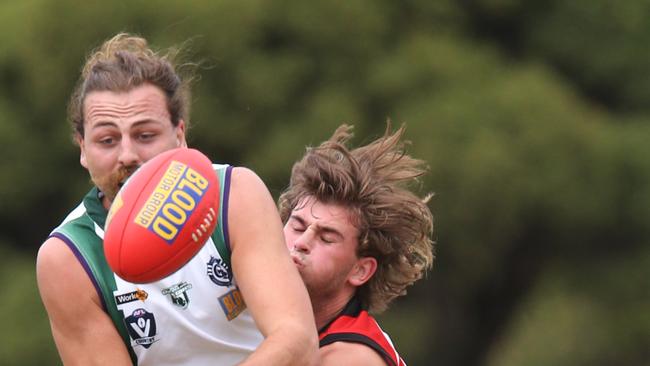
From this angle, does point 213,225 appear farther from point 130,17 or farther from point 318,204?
point 130,17

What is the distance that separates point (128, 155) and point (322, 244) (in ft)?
3.01

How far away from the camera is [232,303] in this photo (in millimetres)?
3836

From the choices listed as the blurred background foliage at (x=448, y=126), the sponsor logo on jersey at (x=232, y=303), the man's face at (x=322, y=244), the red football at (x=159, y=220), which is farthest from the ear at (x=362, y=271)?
the blurred background foliage at (x=448, y=126)

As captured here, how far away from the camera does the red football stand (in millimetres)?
3307

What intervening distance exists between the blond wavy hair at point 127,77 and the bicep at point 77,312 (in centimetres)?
45

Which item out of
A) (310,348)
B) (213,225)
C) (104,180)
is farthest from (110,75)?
(310,348)

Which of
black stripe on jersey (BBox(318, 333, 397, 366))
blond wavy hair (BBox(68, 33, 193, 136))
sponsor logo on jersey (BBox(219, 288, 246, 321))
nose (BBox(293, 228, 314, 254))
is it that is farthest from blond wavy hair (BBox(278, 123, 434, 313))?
sponsor logo on jersey (BBox(219, 288, 246, 321))

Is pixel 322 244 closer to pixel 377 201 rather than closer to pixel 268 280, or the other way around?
pixel 377 201

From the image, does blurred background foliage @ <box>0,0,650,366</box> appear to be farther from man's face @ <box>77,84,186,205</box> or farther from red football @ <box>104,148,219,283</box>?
red football @ <box>104,148,219,283</box>

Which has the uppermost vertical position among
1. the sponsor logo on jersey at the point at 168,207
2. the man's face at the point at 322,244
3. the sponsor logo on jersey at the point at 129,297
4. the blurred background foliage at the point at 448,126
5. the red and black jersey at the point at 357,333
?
the sponsor logo on jersey at the point at 168,207

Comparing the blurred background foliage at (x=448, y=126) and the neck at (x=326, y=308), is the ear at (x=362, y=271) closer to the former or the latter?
the neck at (x=326, y=308)

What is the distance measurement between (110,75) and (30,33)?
6518 millimetres

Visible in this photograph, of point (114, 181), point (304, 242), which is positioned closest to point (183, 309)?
point (114, 181)

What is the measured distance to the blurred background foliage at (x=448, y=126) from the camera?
1003 centimetres
